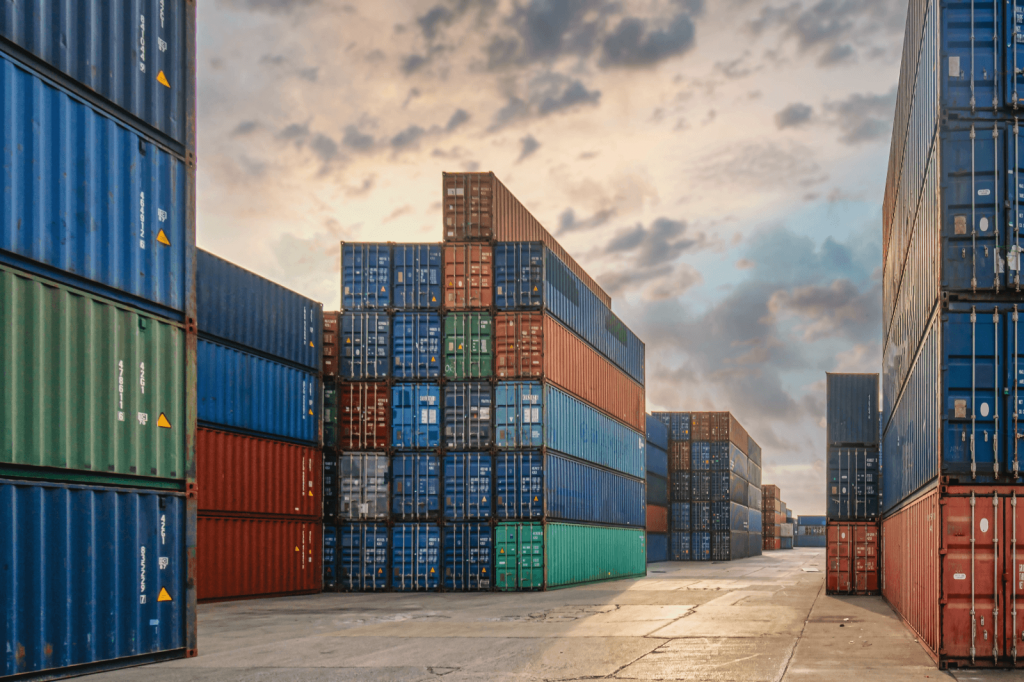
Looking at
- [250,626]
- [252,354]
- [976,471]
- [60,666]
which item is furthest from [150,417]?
[252,354]

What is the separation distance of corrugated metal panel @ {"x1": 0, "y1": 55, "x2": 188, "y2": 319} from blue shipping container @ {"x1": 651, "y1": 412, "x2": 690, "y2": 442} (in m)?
67.0

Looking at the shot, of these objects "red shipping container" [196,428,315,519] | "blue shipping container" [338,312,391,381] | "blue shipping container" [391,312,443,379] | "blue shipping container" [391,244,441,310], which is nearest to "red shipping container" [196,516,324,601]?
"red shipping container" [196,428,315,519]

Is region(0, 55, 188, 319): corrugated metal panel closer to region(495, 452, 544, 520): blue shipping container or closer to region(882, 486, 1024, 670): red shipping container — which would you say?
region(882, 486, 1024, 670): red shipping container

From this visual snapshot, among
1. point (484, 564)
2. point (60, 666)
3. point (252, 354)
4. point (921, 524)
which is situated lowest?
point (484, 564)

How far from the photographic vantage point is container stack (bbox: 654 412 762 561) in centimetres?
7975

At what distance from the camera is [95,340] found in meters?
15.0

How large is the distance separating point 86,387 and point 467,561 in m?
22.2

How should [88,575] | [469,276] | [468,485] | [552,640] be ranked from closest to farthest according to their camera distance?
[88,575]
[552,640]
[468,485]
[469,276]

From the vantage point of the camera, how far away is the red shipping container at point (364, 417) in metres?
36.3

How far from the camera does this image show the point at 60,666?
13.8m

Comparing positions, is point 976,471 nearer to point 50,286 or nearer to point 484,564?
point 50,286

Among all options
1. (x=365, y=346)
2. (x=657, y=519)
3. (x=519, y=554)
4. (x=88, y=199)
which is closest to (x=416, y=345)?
Answer: (x=365, y=346)

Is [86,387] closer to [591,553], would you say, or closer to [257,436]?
[257,436]

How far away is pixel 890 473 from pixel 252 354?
19610mm
